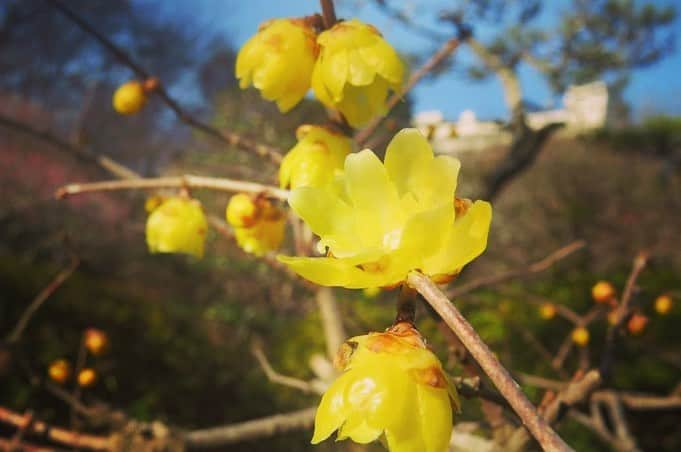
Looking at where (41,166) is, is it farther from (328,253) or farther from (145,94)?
(328,253)

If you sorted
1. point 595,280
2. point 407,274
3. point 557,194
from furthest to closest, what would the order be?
point 557,194, point 595,280, point 407,274

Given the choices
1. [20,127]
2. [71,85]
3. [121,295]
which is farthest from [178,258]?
[71,85]

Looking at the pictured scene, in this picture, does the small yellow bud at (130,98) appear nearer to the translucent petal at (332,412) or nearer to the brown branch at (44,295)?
the brown branch at (44,295)

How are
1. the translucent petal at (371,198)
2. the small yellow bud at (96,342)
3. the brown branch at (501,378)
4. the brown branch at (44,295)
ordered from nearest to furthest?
the brown branch at (501,378) < the translucent petal at (371,198) < the brown branch at (44,295) < the small yellow bud at (96,342)

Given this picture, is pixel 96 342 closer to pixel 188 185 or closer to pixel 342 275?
pixel 188 185

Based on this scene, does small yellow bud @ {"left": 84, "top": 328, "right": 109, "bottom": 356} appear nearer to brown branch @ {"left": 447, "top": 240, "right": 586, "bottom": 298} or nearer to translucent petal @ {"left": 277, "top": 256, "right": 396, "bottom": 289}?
brown branch @ {"left": 447, "top": 240, "right": 586, "bottom": 298}

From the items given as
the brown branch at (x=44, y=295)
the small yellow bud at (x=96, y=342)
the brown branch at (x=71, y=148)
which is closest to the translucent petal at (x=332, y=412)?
the brown branch at (x=44, y=295)
